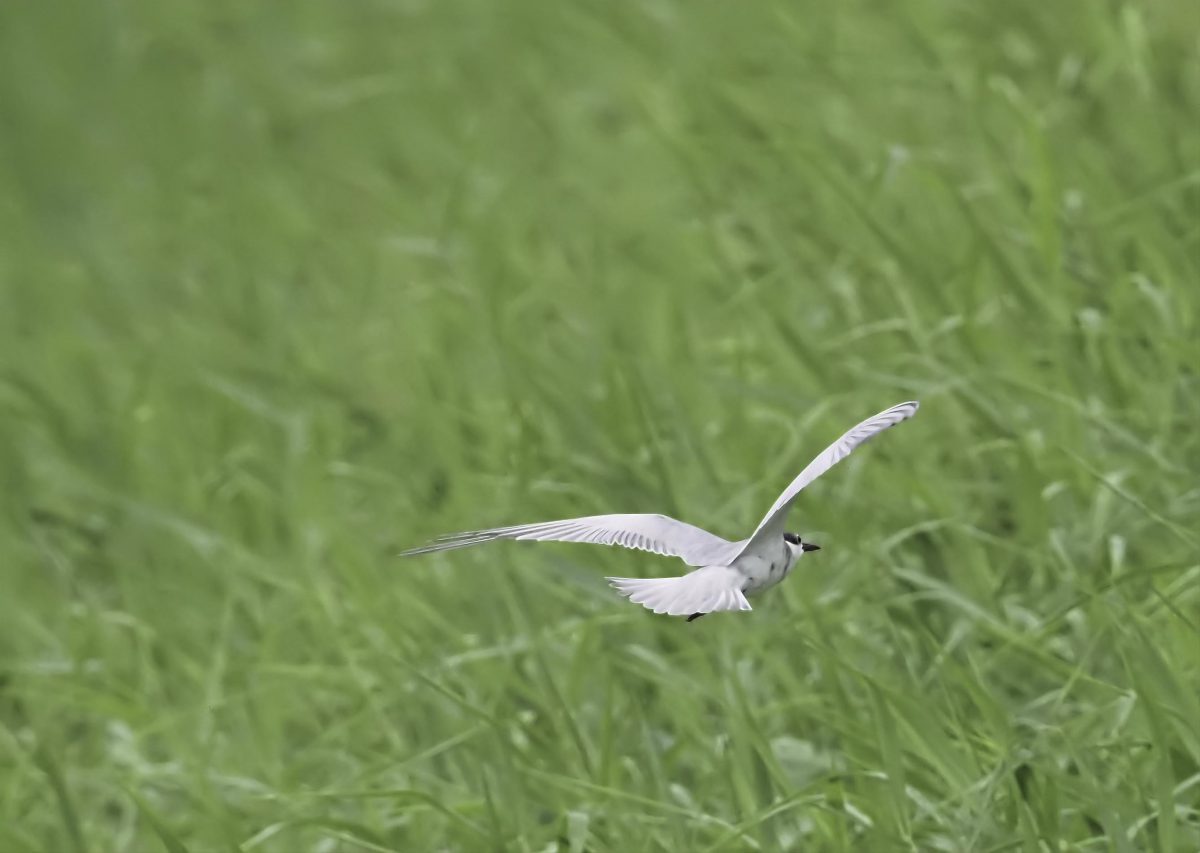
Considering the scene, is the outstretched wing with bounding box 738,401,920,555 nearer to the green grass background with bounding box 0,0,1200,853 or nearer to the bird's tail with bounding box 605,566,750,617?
the bird's tail with bounding box 605,566,750,617

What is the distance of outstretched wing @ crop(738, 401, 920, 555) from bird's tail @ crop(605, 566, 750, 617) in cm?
4

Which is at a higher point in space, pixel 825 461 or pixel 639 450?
pixel 825 461

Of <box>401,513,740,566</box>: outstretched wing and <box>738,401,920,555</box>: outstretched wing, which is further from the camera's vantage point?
<box>401,513,740,566</box>: outstretched wing

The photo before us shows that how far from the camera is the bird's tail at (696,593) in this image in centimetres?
144

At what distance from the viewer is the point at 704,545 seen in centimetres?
162

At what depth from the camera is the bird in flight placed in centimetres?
147

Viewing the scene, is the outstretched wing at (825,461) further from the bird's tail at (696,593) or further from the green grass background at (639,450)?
the green grass background at (639,450)

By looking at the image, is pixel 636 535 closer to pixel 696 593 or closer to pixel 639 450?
pixel 696 593

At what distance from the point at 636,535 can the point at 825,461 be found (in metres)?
0.19

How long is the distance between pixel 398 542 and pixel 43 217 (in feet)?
9.37

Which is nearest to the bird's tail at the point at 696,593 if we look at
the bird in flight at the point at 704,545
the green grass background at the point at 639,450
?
the bird in flight at the point at 704,545

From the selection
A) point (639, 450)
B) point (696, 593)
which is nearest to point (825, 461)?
point (696, 593)

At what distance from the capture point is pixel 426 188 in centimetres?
542

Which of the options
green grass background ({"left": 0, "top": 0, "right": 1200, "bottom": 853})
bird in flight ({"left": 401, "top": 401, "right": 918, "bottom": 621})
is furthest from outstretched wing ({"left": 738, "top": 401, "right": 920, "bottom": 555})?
green grass background ({"left": 0, "top": 0, "right": 1200, "bottom": 853})
